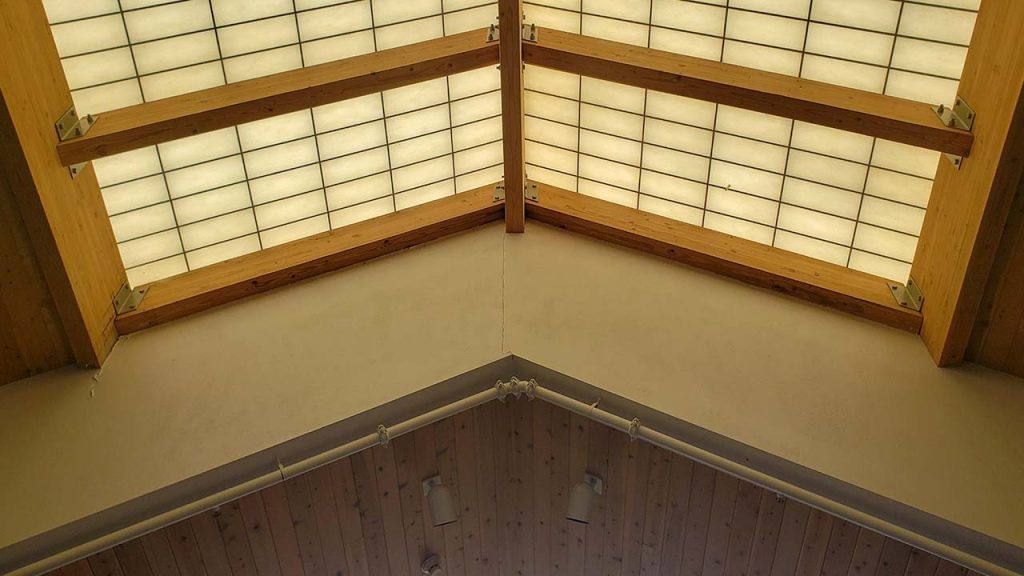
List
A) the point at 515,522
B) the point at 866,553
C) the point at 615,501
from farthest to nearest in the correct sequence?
the point at 515,522 < the point at 615,501 < the point at 866,553

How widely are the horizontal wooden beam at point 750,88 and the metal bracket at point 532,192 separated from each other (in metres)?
1.44

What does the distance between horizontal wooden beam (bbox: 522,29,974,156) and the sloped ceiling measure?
181 cm

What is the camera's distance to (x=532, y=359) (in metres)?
7.58

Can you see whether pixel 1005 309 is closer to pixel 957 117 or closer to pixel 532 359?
pixel 957 117

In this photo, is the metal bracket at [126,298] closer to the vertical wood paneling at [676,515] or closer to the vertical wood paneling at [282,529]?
the vertical wood paneling at [282,529]

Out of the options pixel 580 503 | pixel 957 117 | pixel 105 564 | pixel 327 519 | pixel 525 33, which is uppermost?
pixel 525 33

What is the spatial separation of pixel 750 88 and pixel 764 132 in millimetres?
728

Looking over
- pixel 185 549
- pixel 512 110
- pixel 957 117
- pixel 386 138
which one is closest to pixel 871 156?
pixel 957 117

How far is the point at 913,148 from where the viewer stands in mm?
7438

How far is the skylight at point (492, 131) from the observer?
7.36 meters

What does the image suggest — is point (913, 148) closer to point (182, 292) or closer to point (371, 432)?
point (371, 432)

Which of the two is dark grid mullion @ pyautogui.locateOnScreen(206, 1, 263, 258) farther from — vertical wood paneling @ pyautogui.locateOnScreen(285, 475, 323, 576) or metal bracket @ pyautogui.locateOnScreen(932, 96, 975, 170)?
metal bracket @ pyautogui.locateOnScreen(932, 96, 975, 170)

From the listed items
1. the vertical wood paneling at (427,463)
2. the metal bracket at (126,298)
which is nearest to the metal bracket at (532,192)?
the vertical wood paneling at (427,463)

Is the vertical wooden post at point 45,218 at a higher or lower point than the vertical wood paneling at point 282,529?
higher
